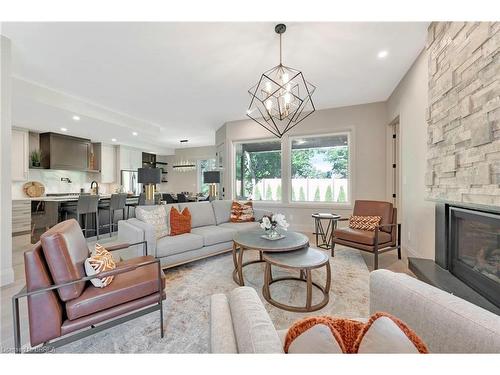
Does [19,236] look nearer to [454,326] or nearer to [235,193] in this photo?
[235,193]

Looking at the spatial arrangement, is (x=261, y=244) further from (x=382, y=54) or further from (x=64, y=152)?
(x=64, y=152)

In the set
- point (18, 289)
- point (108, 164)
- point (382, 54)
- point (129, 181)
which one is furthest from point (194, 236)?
point (129, 181)

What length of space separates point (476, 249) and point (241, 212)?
304cm

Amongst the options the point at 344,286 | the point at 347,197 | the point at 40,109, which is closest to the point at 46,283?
the point at 344,286

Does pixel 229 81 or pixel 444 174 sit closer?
pixel 444 174

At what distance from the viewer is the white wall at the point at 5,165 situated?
95.8 inches

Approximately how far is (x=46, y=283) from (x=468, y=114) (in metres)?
3.09

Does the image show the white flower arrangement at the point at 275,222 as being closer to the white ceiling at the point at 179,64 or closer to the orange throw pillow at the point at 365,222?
the orange throw pillow at the point at 365,222

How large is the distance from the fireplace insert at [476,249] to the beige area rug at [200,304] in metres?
0.85

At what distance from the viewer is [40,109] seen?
377cm

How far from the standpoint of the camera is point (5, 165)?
8.13 ft

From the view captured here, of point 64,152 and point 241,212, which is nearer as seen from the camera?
point 241,212

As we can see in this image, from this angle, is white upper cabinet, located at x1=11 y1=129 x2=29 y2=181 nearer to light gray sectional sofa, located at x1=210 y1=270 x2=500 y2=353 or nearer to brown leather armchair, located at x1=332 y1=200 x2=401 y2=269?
light gray sectional sofa, located at x1=210 y1=270 x2=500 y2=353

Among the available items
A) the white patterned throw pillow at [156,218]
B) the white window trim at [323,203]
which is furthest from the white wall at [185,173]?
the white patterned throw pillow at [156,218]
